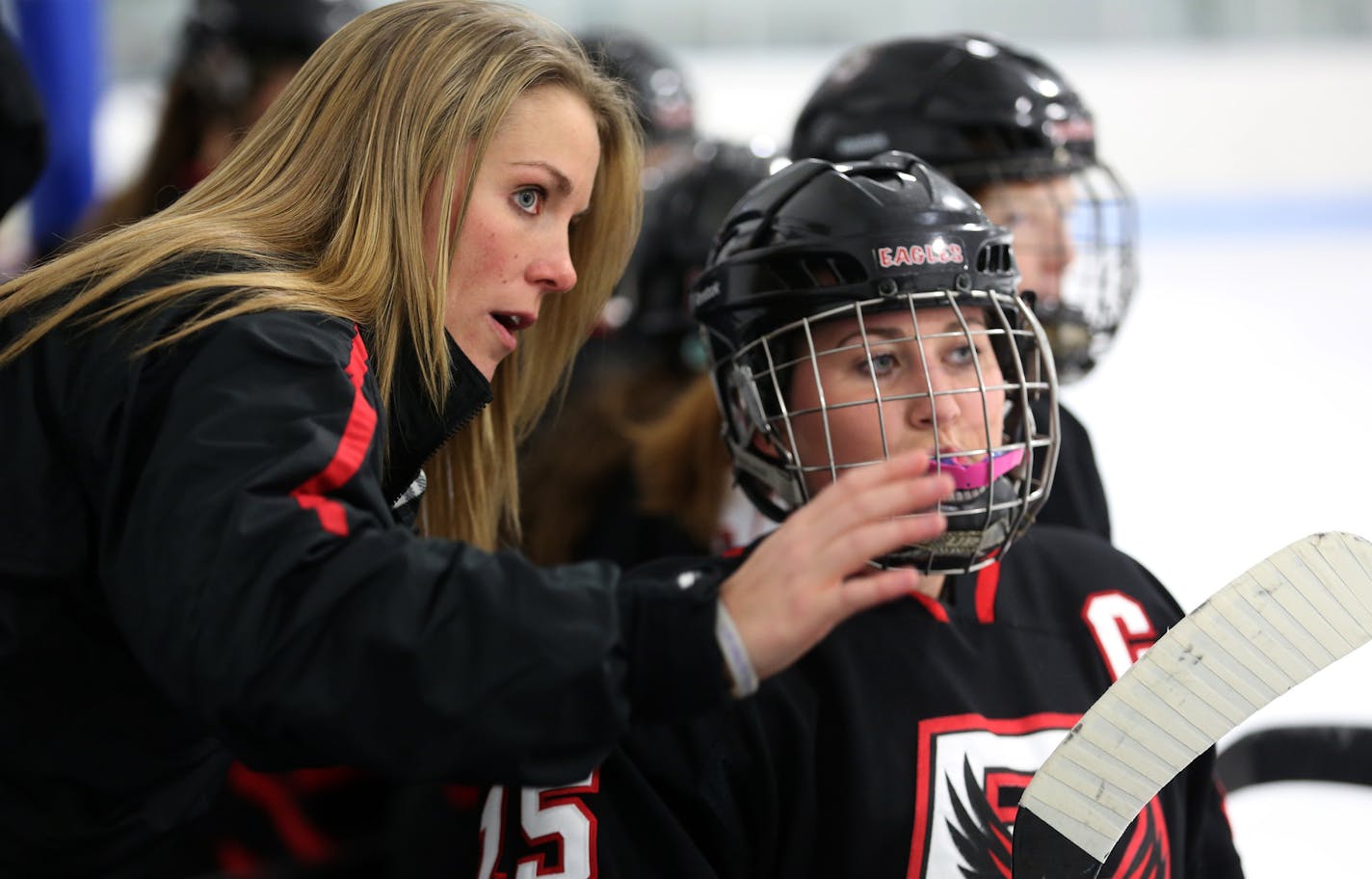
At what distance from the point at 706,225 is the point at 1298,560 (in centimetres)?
170

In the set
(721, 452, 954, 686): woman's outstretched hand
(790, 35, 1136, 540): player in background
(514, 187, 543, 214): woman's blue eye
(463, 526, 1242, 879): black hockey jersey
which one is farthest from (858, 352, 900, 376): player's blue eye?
(790, 35, 1136, 540): player in background

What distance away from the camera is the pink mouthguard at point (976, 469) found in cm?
124

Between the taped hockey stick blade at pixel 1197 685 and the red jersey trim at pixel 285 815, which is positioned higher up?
the taped hockey stick blade at pixel 1197 685

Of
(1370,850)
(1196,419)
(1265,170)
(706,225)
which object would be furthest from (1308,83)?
(1370,850)

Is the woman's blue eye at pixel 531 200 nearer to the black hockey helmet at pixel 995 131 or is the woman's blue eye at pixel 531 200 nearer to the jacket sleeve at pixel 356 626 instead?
the jacket sleeve at pixel 356 626

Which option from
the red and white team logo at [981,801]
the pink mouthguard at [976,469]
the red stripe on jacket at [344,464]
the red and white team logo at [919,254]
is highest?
the red and white team logo at [919,254]

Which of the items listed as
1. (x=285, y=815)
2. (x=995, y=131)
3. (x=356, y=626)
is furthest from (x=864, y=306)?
(x=285, y=815)

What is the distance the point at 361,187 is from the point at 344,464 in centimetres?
36

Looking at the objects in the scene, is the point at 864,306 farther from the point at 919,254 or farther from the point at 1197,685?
the point at 1197,685

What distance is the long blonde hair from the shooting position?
3.59ft

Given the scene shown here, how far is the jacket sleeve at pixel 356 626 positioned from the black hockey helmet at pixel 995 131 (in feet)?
4.12

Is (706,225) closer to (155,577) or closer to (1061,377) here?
(1061,377)

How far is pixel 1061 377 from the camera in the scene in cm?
205

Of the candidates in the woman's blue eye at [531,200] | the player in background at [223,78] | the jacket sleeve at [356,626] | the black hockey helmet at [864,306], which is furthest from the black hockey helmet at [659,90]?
the jacket sleeve at [356,626]
